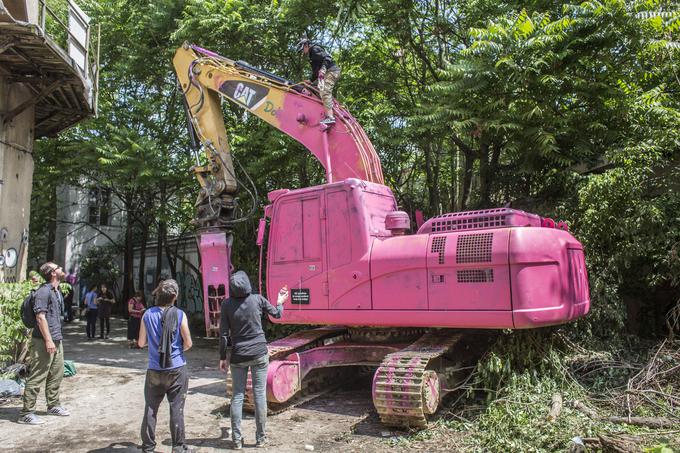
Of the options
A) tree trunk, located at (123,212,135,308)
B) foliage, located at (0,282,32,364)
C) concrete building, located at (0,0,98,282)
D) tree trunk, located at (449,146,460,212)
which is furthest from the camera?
tree trunk, located at (123,212,135,308)

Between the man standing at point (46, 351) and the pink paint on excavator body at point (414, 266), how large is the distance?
2.93 metres

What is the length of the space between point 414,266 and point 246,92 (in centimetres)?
482

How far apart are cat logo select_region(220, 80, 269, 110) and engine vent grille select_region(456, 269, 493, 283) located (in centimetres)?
492

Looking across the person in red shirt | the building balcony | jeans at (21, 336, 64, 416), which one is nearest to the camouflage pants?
jeans at (21, 336, 64, 416)

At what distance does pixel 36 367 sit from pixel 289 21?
9.99 metres

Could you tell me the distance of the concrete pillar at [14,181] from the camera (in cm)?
1093

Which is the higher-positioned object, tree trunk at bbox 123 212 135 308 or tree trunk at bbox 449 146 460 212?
tree trunk at bbox 449 146 460 212

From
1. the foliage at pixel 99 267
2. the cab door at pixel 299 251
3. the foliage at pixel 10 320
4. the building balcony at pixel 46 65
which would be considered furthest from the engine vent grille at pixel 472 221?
the foliage at pixel 99 267

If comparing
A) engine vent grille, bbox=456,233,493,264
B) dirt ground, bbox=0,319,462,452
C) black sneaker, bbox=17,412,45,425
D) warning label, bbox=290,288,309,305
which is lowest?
dirt ground, bbox=0,319,462,452

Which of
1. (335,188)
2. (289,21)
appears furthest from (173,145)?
(335,188)

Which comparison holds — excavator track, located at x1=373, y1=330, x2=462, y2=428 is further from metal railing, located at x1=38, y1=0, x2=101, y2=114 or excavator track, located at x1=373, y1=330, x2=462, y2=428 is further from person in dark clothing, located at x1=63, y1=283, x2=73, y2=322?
person in dark clothing, located at x1=63, y1=283, x2=73, y2=322

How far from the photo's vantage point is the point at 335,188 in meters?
7.71

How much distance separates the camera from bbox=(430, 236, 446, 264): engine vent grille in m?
6.69

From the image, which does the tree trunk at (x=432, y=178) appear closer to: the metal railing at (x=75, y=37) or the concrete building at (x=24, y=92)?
the metal railing at (x=75, y=37)
